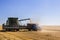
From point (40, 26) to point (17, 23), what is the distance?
A: 21.5 feet

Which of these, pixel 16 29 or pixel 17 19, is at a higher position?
pixel 17 19

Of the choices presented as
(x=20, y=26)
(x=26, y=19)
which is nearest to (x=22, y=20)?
(x=26, y=19)

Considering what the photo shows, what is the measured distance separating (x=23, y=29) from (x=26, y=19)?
16.8 feet

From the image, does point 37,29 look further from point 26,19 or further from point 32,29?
point 26,19

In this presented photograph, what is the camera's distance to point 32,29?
46219mm

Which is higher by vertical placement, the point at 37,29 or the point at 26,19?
the point at 26,19

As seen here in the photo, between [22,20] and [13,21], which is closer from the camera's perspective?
[13,21]

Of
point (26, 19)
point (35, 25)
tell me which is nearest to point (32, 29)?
point (35, 25)

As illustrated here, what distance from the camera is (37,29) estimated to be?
150ft

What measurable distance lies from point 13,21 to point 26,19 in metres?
5.18

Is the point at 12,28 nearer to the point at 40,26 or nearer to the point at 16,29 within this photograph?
the point at 16,29

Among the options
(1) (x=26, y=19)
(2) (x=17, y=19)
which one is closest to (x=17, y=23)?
(2) (x=17, y=19)

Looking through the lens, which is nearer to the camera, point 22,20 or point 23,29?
point 23,29

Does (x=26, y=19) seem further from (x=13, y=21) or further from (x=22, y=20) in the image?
(x=13, y=21)
